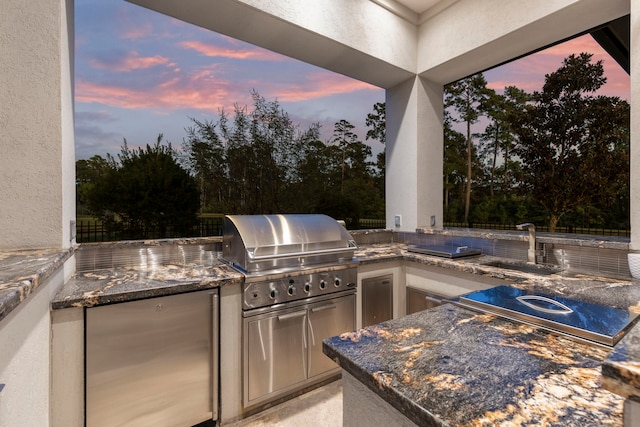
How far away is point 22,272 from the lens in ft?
3.38

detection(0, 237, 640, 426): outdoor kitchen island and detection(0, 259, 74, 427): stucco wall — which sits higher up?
detection(0, 237, 640, 426): outdoor kitchen island

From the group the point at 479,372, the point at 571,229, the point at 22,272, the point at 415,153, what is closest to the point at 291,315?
the point at 22,272

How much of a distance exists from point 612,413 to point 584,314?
0.61 meters

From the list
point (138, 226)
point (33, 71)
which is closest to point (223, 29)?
point (33, 71)

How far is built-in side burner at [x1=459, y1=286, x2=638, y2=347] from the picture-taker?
34.1 inches

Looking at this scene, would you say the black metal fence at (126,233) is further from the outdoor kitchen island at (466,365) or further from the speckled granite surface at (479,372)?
the speckled granite surface at (479,372)

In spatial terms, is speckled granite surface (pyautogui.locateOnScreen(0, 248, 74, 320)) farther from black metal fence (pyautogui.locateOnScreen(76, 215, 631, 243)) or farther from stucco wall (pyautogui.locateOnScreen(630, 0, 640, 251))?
stucco wall (pyautogui.locateOnScreen(630, 0, 640, 251))

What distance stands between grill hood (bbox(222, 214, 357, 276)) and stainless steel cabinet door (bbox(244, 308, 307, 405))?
0.33 metres

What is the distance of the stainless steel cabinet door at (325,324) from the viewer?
218 cm

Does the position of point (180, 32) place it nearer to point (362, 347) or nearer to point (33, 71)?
point (33, 71)

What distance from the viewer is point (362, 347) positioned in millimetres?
815

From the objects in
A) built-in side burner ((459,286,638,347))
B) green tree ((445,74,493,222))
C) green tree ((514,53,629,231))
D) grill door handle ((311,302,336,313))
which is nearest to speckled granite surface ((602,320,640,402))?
built-in side burner ((459,286,638,347))

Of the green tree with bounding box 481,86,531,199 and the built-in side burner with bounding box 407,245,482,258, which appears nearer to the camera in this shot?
the built-in side burner with bounding box 407,245,482,258

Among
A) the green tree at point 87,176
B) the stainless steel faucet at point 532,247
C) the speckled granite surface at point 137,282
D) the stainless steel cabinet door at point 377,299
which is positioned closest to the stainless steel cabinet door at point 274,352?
the speckled granite surface at point 137,282
